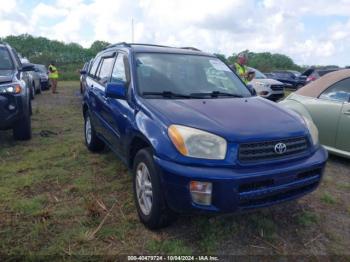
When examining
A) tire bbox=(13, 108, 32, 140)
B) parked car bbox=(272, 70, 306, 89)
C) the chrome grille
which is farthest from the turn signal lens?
parked car bbox=(272, 70, 306, 89)

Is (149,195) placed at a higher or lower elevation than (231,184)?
lower

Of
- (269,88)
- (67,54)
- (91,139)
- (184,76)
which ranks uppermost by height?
(67,54)

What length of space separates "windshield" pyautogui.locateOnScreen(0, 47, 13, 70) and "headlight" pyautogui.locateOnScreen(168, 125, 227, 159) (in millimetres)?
5014

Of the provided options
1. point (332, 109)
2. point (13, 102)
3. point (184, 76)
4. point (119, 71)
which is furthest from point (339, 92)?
point (13, 102)

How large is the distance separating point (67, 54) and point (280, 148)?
64016 mm

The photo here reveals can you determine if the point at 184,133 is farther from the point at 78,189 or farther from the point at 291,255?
the point at 78,189

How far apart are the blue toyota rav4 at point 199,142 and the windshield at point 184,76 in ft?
0.04

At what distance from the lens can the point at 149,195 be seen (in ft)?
10.7

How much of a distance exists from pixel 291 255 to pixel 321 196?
4.95 feet

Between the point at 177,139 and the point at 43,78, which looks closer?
the point at 177,139

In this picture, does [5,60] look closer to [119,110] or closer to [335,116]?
[119,110]

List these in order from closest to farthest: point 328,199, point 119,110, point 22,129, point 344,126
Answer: point 119,110 → point 328,199 → point 344,126 → point 22,129

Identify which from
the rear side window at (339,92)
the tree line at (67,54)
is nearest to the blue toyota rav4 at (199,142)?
the rear side window at (339,92)

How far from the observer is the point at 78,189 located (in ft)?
14.0
